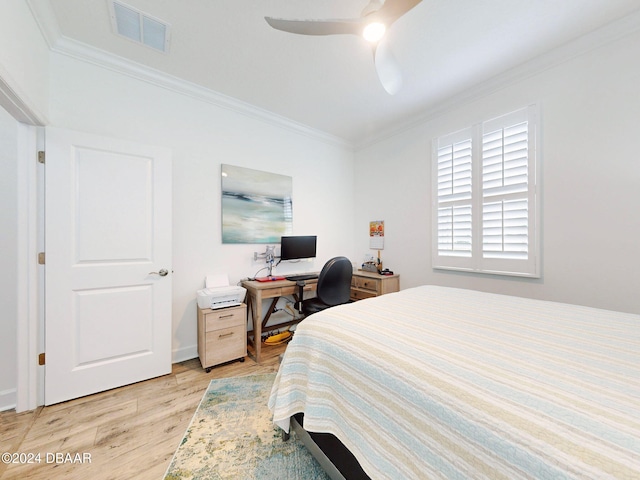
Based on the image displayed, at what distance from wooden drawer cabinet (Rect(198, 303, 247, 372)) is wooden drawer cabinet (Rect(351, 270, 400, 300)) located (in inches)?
59.7

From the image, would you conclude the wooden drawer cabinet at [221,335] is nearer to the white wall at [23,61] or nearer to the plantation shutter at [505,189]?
the white wall at [23,61]

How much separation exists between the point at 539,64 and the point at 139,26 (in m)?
3.22

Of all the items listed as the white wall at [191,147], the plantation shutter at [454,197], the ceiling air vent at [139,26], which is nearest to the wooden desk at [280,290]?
the white wall at [191,147]

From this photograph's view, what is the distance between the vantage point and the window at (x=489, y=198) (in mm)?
2154

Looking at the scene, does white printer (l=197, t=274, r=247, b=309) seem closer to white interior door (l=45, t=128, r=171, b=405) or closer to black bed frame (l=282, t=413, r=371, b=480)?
white interior door (l=45, t=128, r=171, b=405)

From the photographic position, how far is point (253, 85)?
95.2 inches

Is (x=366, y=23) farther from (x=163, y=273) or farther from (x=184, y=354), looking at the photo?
(x=184, y=354)

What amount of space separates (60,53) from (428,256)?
387 cm

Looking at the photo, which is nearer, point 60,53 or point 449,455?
point 449,455

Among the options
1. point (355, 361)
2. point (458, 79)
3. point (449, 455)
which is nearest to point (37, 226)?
point (355, 361)

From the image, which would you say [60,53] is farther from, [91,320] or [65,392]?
[65,392]

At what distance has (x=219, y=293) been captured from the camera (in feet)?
7.63

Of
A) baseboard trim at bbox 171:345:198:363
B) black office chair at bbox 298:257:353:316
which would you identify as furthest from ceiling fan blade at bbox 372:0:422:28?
baseboard trim at bbox 171:345:198:363

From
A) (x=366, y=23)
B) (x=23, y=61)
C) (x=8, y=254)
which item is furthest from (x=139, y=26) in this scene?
(x=8, y=254)
